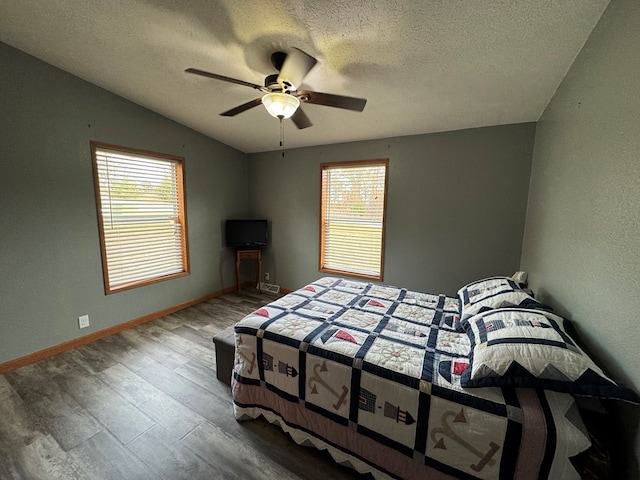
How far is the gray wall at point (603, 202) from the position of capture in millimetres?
1044

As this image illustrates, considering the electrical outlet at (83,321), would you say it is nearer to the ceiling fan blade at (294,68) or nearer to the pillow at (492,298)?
the ceiling fan blade at (294,68)

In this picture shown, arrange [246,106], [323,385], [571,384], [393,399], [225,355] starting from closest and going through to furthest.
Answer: [571,384] → [393,399] → [323,385] → [246,106] → [225,355]

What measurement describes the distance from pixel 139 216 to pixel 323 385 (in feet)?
9.97

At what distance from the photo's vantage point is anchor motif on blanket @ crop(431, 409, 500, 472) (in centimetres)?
108

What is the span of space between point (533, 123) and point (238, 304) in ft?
14.0

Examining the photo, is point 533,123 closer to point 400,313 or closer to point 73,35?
point 400,313

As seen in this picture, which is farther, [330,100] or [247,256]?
[247,256]

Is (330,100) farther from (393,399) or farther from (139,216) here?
(139,216)

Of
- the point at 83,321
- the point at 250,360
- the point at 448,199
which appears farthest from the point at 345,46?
the point at 83,321

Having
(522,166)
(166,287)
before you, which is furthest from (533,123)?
(166,287)

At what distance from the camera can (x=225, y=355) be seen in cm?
207

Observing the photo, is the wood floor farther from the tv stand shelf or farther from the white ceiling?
the white ceiling

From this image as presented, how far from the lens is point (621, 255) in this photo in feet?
3.62

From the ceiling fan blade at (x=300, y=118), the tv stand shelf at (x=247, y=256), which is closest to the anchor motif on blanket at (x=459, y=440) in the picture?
the ceiling fan blade at (x=300, y=118)
